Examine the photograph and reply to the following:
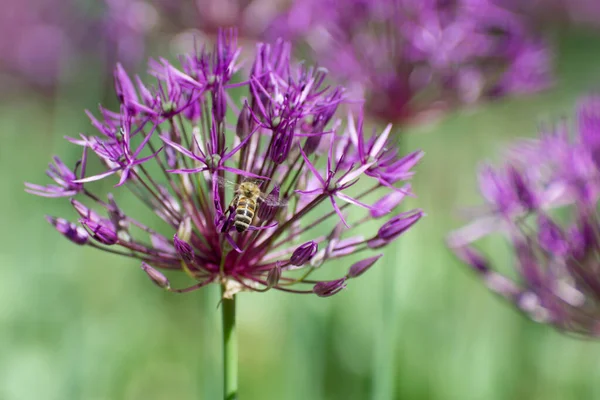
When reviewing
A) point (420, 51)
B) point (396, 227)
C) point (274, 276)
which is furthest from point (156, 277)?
point (420, 51)

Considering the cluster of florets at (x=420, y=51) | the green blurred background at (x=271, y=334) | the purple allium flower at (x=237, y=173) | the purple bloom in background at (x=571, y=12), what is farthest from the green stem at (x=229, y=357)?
the purple bloom in background at (x=571, y=12)

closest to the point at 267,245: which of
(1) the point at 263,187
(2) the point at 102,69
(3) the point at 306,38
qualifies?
(1) the point at 263,187

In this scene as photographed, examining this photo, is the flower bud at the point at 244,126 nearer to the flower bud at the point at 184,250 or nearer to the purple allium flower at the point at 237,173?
the purple allium flower at the point at 237,173

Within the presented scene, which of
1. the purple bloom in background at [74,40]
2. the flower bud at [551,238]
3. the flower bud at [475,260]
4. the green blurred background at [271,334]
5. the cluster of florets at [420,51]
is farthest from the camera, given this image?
the purple bloom in background at [74,40]

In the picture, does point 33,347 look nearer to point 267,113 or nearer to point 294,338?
point 294,338

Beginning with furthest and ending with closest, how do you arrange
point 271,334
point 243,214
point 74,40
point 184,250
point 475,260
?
point 74,40 < point 271,334 < point 475,260 < point 243,214 < point 184,250

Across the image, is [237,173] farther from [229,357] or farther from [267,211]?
[229,357]
